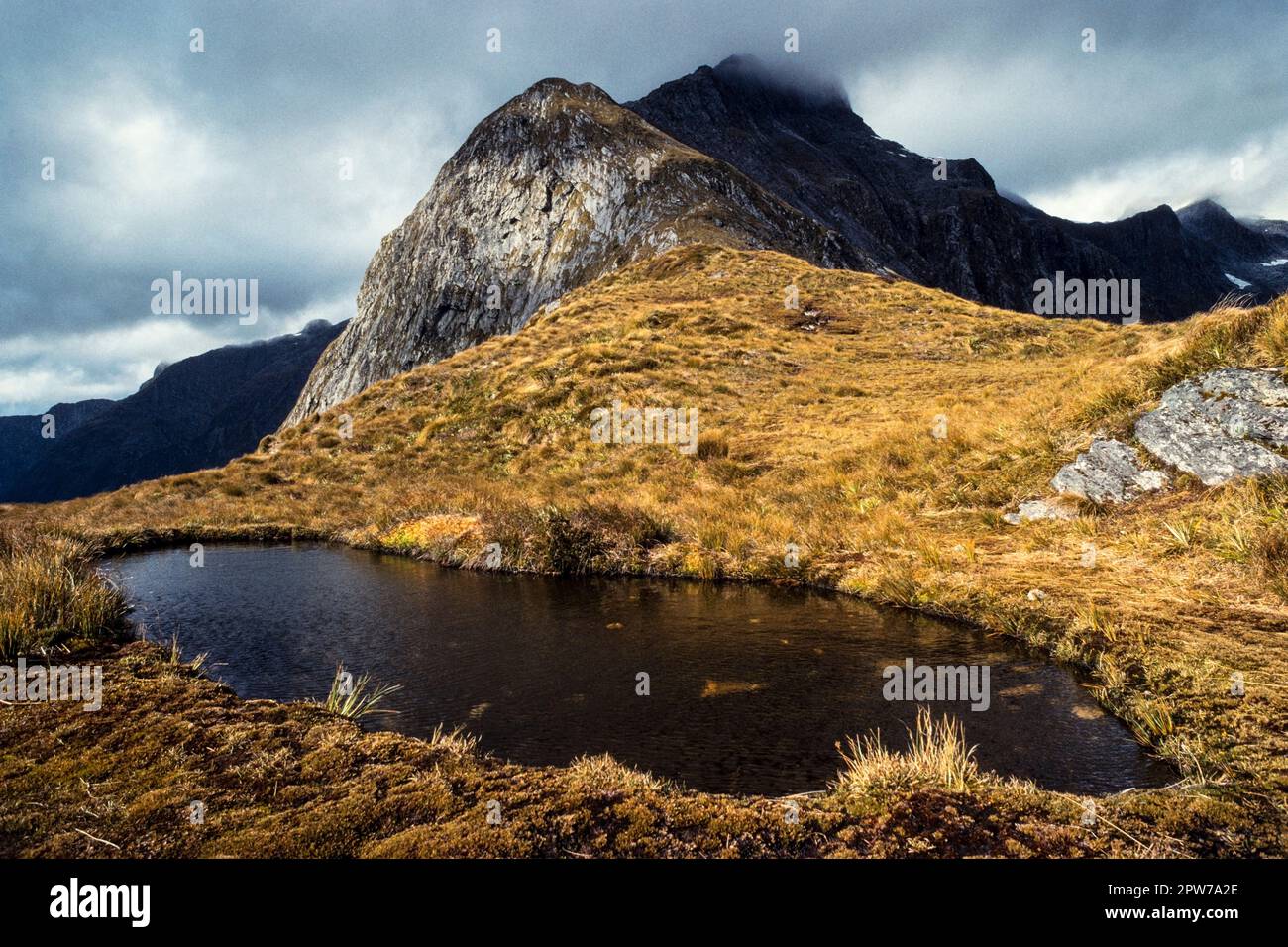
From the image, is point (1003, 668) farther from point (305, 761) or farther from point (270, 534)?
point (270, 534)

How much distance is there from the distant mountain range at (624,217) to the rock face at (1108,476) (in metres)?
40.9

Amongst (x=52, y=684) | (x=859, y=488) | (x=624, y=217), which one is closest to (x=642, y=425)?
(x=859, y=488)

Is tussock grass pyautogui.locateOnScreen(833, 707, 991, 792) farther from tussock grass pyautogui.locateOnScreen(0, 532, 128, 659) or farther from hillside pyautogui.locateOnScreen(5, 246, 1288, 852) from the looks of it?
tussock grass pyautogui.locateOnScreen(0, 532, 128, 659)

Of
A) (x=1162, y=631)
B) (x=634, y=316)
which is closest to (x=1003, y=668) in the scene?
(x=1162, y=631)

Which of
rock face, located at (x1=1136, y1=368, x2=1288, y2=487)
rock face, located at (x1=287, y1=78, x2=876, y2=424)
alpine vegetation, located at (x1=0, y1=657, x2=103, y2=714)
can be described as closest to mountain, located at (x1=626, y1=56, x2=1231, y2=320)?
rock face, located at (x1=287, y1=78, x2=876, y2=424)

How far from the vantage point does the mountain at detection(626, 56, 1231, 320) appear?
138m

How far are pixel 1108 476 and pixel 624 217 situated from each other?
7393cm

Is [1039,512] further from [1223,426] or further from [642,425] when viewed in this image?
[642,425]

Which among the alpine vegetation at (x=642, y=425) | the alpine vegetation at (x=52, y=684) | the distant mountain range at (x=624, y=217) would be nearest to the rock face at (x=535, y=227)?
the distant mountain range at (x=624, y=217)

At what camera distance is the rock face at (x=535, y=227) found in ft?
247

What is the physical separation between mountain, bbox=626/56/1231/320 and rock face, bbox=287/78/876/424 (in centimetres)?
4604

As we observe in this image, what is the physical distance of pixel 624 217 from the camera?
78.8 m

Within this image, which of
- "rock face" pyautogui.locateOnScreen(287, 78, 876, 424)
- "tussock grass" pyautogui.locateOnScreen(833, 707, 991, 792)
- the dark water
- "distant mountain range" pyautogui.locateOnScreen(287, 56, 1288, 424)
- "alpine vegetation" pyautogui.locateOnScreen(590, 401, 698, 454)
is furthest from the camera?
"distant mountain range" pyautogui.locateOnScreen(287, 56, 1288, 424)
